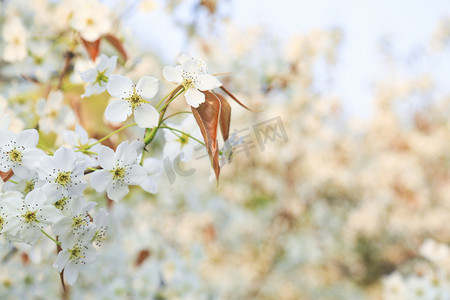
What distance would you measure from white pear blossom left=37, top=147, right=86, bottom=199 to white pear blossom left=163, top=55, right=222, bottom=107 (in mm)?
189

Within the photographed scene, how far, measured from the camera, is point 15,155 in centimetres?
56

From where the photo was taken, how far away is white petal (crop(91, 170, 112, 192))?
588mm

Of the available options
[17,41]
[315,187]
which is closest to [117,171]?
[17,41]

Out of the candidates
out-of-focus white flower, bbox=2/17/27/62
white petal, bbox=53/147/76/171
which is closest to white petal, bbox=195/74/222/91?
white petal, bbox=53/147/76/171

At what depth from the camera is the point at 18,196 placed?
1.83ft

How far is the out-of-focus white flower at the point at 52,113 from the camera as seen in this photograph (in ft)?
3.44

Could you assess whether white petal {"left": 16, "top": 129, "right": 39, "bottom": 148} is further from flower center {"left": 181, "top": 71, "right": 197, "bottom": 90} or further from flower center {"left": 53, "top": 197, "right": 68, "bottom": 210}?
flower center {"left": 181, "top": 71, "right": 197, "bottom": 90}

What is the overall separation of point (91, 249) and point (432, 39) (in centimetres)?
558

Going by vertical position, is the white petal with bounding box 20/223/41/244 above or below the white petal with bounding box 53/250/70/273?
→ above

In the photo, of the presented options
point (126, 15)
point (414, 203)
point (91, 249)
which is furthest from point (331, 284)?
point (91, 249)

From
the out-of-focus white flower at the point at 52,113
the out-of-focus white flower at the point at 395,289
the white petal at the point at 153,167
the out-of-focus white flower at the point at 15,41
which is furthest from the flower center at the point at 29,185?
the out-of-focus white flower at the point at 395,289

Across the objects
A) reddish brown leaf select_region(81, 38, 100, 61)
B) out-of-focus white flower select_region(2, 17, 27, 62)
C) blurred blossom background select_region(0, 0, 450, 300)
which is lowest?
blurred blossom background select_region(0, 0, 450, 300)

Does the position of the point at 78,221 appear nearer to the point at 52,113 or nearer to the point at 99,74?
the point at 99,74

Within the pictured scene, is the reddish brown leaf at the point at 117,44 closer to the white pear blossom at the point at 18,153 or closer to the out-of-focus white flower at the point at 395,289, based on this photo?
the white pear blossom at the point at 18,153
